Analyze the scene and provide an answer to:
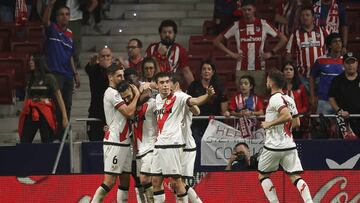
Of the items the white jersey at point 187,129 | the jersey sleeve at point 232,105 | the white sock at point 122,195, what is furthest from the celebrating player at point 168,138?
the jersey sleeve at point 232,105

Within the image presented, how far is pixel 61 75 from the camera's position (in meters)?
20.1

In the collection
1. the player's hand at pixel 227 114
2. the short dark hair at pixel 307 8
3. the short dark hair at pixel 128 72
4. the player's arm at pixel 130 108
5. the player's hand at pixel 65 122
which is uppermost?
the short dark hair at pixel 307 8

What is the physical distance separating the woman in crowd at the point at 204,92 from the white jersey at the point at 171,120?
84.9 inches

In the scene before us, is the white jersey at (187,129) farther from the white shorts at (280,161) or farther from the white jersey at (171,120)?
the white shorts at (280,161)

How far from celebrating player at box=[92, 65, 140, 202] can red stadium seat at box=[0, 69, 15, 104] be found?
4.36 metres

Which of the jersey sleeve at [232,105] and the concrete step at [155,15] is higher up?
the concrete step at [155,15]

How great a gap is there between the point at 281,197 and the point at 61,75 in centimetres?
446

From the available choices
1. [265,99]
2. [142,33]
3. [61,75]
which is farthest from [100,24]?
[265,99]

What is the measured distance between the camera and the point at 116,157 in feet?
54.8

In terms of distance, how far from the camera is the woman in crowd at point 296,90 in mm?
18734

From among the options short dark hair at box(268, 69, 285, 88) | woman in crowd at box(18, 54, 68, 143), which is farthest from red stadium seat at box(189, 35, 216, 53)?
short dark hair at box(268, 69, 285, 88)

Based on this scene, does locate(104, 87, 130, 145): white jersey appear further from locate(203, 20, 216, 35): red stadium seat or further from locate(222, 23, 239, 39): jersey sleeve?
locate(203, 20, 216, 35): red stadium seat

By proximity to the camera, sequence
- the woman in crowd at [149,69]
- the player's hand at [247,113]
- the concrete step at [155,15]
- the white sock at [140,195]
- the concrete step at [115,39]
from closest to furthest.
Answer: the white sock at [140,195], the woman in crowd at [149,69], the player's hand at [247,113], the concrete step at [115,39], the concrete step at [155,15]

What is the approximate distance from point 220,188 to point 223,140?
96 centimetres
